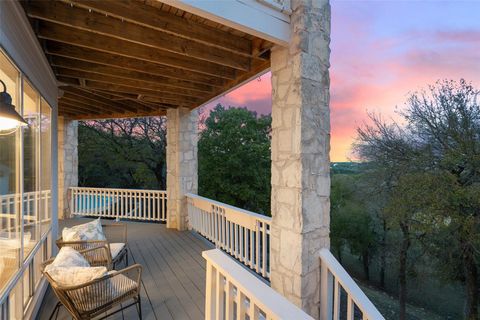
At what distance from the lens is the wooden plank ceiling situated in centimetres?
240

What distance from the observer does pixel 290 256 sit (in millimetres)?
2590

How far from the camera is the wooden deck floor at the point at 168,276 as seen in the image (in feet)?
9.26

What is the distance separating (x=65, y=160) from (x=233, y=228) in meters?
5.87

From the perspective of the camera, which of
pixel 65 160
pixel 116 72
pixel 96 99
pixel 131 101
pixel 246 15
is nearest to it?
pixel 246 15

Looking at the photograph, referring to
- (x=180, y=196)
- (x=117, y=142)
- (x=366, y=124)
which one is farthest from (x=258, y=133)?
(x=180, y=196)

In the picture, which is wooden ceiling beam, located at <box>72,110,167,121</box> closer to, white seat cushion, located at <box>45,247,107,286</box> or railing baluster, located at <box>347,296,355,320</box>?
white seat cushion, located at <box>45,247,107,286</box>

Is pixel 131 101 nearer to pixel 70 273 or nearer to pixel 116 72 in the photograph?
pixel 116 72

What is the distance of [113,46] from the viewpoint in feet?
9.71

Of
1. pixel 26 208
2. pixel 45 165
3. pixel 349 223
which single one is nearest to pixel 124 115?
pixel 45 165

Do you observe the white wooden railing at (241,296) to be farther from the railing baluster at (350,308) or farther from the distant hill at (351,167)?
the distant hill at (351,167)

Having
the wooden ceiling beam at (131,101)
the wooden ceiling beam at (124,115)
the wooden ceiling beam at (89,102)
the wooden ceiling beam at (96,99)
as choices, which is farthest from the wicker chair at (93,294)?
the wooden ceiling beam at (124,115)

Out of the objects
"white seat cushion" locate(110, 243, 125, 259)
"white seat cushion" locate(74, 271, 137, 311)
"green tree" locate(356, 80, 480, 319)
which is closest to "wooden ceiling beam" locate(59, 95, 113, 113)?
"white seat cushion" locate(110, 243, 125, 259)

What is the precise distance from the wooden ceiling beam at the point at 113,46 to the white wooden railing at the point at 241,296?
254cm

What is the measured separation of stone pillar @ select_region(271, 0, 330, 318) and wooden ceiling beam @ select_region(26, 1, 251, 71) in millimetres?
877
